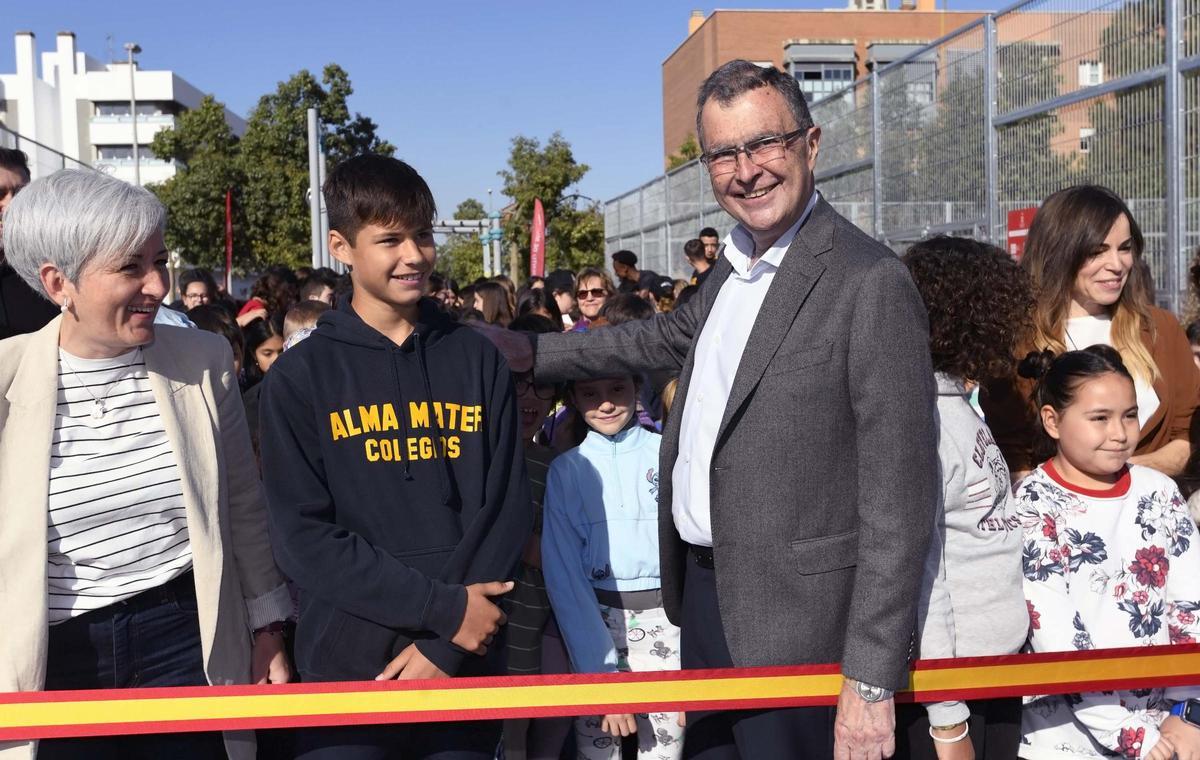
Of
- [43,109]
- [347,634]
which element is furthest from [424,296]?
[43,109]

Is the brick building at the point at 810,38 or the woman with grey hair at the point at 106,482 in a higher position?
the brick building at the point at 810,38

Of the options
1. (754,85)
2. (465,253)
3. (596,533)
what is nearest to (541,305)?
(596,533)

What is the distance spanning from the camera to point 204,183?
123 ft

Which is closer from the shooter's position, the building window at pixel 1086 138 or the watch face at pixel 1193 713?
the watch face at pixel 1193 713

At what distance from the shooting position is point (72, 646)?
2.49 meters

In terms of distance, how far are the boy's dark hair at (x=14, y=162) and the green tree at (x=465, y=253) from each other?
148 feet

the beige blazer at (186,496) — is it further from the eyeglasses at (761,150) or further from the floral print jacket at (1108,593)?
the floral print jacket at (1108,593)

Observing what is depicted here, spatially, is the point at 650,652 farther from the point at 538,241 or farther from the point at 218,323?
the point at 538,241

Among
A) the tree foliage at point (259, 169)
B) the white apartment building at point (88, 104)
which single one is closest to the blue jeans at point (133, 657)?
the tree foliage at point (259, 169)

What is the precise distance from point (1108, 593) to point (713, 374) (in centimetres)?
148

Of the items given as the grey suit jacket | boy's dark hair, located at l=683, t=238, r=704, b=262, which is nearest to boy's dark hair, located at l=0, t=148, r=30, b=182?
the grey suit jacket

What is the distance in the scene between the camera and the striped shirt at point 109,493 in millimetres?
2453

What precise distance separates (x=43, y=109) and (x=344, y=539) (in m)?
86.6

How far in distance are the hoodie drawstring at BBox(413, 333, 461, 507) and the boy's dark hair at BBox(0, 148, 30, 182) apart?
1.91 meters
